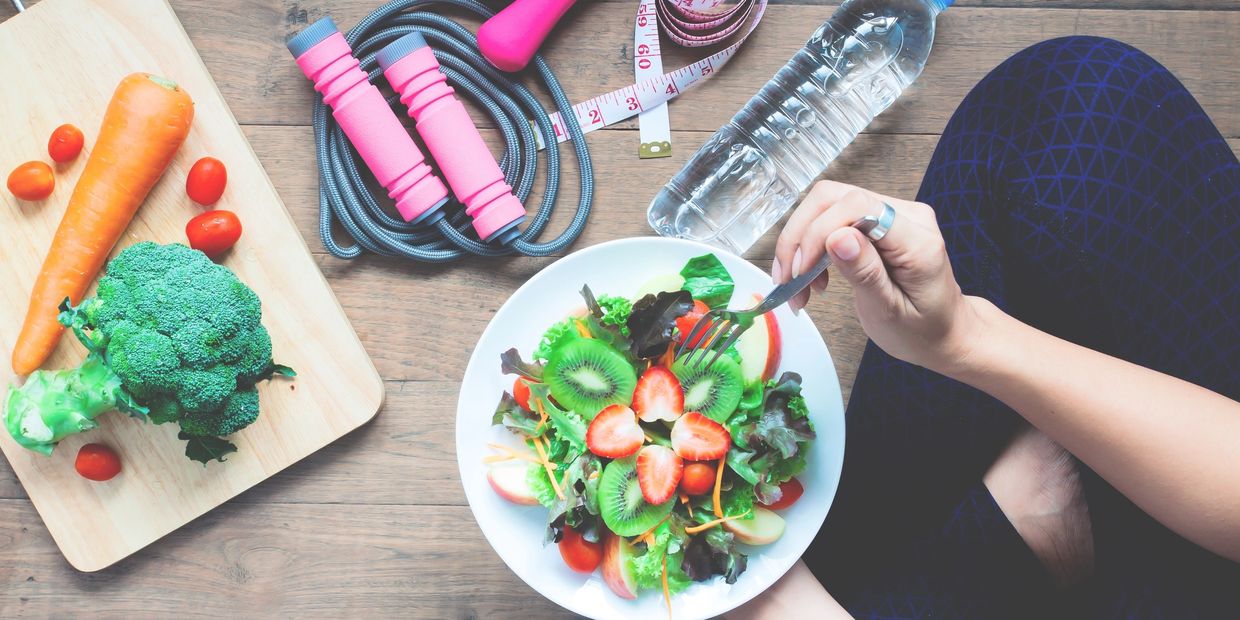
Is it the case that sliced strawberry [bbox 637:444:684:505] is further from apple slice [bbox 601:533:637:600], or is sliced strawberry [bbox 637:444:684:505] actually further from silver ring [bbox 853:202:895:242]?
silver ring [bbox 853:202:895:242]

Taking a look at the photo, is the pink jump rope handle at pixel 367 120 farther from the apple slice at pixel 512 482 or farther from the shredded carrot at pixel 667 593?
the shredded carrot at pixel 667 593

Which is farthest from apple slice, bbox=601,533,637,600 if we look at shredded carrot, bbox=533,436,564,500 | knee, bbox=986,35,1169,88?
knee, bbox=986,35,1169,88

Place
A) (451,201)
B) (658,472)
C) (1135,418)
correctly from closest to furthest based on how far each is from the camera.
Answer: (1135,418)
(658,472)
(451,201)

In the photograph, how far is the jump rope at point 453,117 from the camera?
51.9 inches

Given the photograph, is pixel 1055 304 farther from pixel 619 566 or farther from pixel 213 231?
pixel 213 231

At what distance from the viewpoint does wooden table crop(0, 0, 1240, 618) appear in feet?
4.62

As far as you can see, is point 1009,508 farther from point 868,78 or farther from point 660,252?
point 868,78

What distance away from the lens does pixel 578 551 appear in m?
1.18

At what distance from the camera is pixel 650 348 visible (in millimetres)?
1148

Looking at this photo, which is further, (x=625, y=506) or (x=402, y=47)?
(x=402, y=47)

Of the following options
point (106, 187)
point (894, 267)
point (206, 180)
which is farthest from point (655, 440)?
point (106, 187)

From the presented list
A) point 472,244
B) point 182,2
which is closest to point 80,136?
point 182,2

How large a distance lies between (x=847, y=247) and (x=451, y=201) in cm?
81

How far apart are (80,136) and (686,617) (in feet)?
3.90
